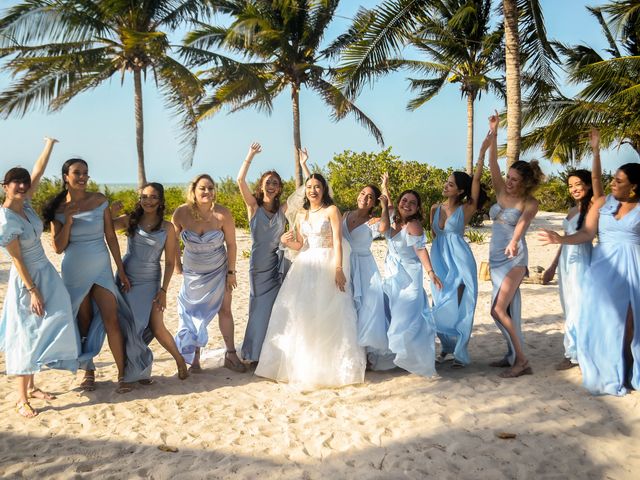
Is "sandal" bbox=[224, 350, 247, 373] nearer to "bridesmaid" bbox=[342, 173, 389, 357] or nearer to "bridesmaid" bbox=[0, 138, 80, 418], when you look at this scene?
"bridesmaid" bbox=[342, 173, 389, 357]

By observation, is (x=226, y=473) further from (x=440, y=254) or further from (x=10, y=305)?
(x=440, y=254)

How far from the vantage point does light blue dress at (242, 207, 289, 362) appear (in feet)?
19.0

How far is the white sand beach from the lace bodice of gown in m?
1.37

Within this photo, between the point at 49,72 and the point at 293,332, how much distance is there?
52.0ft

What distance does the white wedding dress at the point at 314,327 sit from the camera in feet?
16.9

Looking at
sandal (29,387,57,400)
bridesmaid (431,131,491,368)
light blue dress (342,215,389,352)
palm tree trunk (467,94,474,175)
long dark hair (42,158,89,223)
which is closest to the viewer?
long dark hair (42,158,89,223)

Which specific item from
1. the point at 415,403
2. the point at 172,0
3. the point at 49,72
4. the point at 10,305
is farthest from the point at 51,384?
the point at 172,0

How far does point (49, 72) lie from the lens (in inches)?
685

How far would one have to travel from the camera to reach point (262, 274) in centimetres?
586

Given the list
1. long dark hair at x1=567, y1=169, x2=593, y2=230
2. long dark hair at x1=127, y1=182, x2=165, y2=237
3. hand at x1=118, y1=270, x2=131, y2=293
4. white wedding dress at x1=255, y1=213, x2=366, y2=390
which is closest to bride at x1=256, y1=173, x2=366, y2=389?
white wedding dress at x1=255, y1=213, x2=366, y2=390

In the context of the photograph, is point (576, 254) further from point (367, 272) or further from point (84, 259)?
point (84, 259)

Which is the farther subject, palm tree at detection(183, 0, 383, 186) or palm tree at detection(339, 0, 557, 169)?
palm tree at detection(183, 0, 383, 186)

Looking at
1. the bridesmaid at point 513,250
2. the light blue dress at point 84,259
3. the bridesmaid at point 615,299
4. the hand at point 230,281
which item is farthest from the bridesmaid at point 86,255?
the bridesmaid at point 615,299

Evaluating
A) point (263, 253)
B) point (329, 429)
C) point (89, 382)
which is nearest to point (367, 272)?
point (263, 253)
